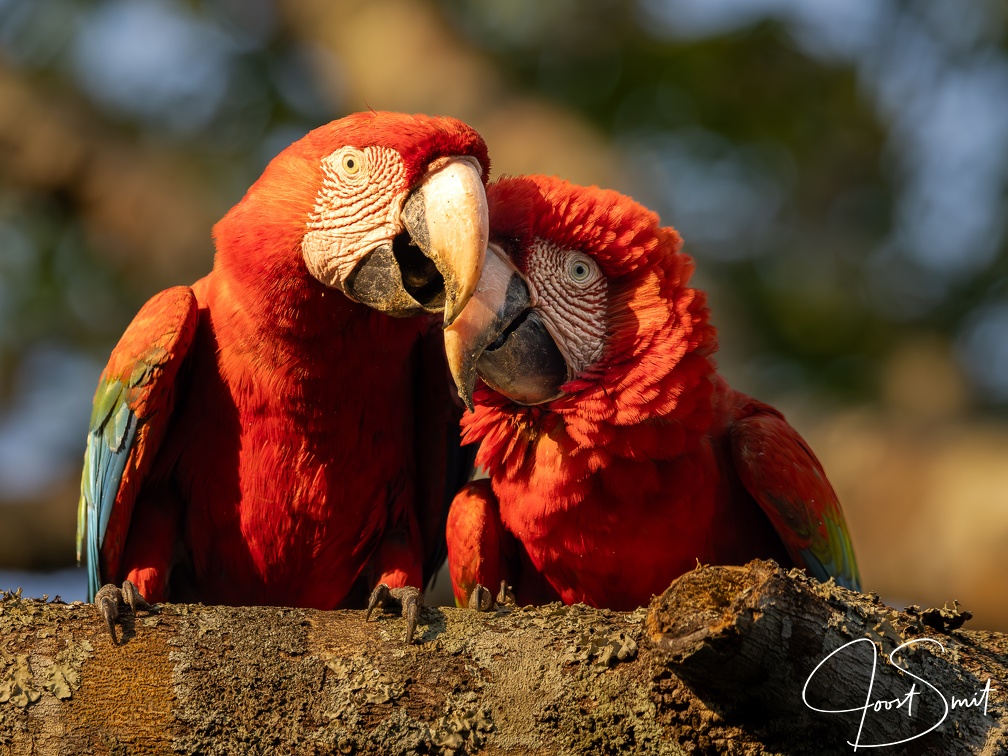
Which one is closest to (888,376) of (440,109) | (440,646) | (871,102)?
(871,102)

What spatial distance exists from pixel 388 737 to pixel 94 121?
33.7 feet

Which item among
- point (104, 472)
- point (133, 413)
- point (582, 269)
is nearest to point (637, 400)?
point (582, 269)

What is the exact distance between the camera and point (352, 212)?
154 inches

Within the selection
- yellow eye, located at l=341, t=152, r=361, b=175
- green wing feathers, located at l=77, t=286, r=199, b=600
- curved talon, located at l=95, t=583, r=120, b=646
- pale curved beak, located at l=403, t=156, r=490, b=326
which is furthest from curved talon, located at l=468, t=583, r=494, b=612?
yellow eye, located at l=341, t=152, r=361, b=175

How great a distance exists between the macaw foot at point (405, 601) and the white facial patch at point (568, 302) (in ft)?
2.97

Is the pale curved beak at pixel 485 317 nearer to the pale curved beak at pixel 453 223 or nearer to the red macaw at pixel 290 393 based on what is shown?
the pale curved beak at pixel 453 223

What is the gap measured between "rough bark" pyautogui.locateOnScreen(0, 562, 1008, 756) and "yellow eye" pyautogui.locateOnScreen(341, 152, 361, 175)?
1.55m

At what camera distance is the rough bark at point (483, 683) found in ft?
9.11

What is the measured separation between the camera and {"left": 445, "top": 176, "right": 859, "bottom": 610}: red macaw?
12.3 feet

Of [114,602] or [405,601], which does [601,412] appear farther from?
[114,602]

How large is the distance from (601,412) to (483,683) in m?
1.05

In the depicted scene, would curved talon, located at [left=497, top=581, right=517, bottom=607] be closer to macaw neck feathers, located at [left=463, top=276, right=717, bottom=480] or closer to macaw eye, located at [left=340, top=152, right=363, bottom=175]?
macaw neck feathers, located at [left=463, top=276, right=717, bottom=480]

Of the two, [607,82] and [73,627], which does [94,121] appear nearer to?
[607,82]

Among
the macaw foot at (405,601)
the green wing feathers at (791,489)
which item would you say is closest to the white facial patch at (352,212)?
the macaw foot at (405,601)
